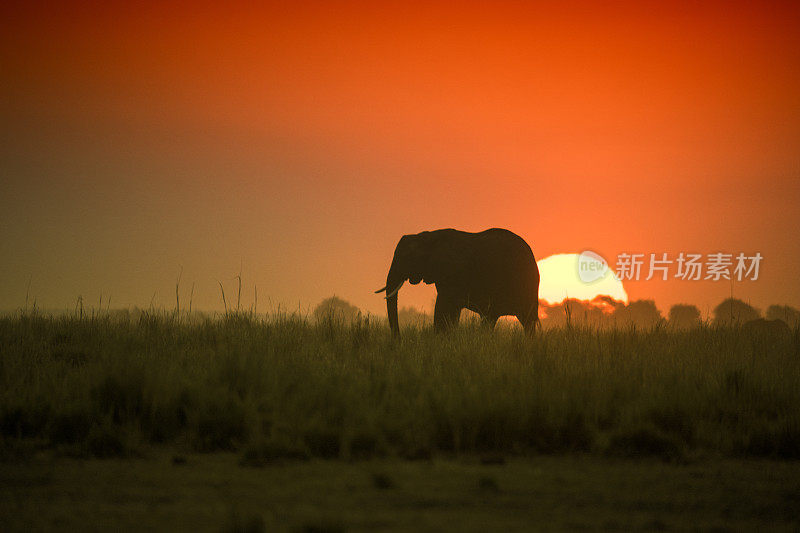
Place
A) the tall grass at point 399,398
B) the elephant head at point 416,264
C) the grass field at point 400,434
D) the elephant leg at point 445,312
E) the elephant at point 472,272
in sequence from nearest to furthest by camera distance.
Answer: the grass field at point 400,434
the tall grass at point 399,398
the elephant leg at point 445,312
the elephant at point 472,272
the elephant head at point 416,264

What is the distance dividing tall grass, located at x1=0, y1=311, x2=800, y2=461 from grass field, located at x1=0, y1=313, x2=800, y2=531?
0.08 feet

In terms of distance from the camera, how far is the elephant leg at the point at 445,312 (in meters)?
14.8

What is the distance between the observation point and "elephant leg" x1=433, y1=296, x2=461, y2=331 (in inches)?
584

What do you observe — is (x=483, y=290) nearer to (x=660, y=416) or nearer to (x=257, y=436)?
(x=660, y=416)

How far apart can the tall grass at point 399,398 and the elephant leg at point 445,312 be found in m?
2.91

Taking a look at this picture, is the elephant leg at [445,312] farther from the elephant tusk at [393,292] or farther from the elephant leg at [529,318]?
the elephant leg at [529,318]

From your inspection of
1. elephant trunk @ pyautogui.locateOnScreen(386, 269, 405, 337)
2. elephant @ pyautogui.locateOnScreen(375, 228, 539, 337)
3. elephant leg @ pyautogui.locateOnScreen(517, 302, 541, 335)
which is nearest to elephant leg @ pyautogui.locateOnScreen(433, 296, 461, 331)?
elephant @ pyautogui.locateOnScreen(375, 228, 539, 337)

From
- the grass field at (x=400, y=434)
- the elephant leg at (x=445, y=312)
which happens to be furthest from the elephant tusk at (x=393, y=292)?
the grass field at (x=400, y=434)

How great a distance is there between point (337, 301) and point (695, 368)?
60683 mm

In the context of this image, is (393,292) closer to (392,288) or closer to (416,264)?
(392,288)

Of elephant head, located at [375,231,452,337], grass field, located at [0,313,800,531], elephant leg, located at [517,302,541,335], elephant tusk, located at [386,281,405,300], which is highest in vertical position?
elephant head, located at [375,231,452,337]

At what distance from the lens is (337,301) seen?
70125mm

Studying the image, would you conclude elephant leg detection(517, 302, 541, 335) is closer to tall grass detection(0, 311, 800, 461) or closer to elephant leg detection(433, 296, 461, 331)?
elephant leg detection(433, 296, 461, 331)

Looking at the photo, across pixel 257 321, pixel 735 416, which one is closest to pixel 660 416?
pixel 735 416
